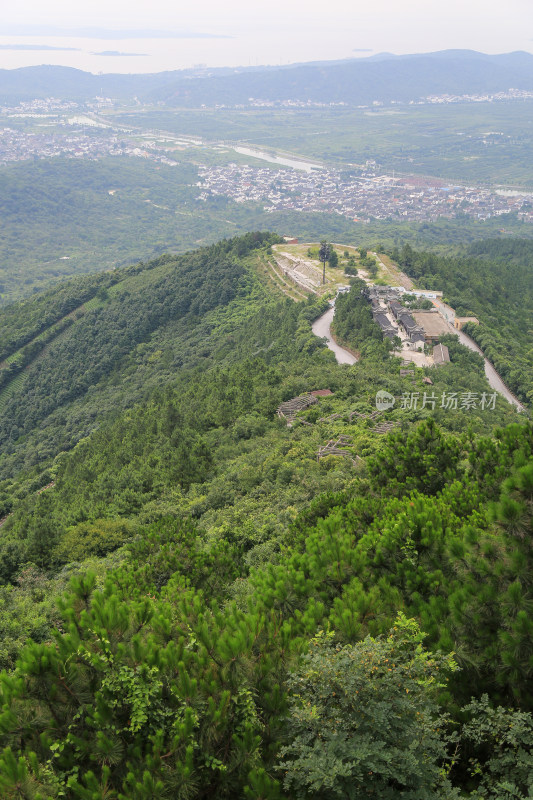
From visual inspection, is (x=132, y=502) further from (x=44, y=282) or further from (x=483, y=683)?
(x=44, y=282)

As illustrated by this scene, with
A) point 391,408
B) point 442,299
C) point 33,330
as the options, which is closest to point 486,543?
point 391,408

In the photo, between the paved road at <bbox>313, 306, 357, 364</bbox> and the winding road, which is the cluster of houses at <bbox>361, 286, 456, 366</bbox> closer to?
the winding road

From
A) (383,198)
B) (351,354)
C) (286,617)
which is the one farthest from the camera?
(383,198)

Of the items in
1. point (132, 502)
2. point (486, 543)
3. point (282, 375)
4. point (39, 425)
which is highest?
point (486, 543)

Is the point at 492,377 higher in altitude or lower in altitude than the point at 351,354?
lower

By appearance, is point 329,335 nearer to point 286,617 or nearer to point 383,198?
point 286,617

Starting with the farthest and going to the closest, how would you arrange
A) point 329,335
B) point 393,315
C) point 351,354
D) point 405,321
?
point 393,315
point 329,335
point 405,321
point 351,354

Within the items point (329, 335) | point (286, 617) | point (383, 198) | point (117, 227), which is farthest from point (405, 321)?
point (117, 227)

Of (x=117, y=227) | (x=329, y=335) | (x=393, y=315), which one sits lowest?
(x=329, y=335)
